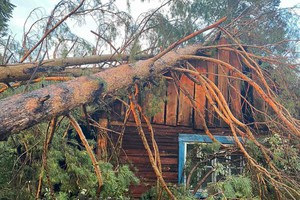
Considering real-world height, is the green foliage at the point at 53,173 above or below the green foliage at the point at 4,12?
below

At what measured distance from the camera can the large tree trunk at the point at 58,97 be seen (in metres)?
2.07

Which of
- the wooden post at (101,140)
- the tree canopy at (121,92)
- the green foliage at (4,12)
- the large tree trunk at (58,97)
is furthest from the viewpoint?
the green foliage at (4,12)

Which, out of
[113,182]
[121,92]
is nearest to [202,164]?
[121,92]

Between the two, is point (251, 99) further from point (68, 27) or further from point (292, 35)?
point (68, 27)

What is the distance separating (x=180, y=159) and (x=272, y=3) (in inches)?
156

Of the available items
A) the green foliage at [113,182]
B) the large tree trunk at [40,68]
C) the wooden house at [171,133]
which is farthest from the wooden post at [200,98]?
the green foliage at [113,182]

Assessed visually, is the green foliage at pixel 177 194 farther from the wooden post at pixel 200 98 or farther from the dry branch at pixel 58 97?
the wooden post at pixel 200 98

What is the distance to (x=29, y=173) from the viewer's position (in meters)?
3.36

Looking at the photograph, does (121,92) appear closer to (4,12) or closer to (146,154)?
(146,154)

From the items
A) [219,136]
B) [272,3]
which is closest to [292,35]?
[272,3]

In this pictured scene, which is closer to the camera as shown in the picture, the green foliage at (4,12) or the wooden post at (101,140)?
the wooden post at (101,140)

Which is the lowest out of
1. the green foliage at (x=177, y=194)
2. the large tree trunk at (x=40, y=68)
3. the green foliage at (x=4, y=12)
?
the green foliage at (x=177, y=194)

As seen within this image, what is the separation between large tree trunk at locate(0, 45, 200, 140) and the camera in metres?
2.07

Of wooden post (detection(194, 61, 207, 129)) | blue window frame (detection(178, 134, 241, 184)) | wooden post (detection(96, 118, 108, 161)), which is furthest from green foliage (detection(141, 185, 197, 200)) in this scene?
wooden post (detection(194, 61, 207, 129))
